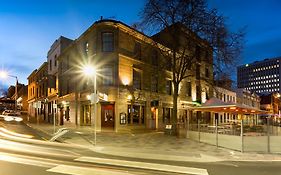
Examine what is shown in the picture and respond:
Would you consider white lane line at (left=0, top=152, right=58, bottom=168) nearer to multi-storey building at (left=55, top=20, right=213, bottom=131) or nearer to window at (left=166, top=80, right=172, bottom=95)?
multi-storey building at (left=55, top=20, right=213, bottom=131)

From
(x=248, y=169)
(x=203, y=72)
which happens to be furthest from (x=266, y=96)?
(x=248, y=169)

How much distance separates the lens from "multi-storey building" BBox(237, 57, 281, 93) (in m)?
168

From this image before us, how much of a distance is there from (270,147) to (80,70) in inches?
949

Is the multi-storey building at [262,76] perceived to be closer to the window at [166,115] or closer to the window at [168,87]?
the window at [168,87]

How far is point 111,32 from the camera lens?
3067 centimetres

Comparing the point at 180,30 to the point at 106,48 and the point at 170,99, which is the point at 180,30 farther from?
the point at 170,99

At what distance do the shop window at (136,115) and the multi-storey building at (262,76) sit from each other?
147814mm

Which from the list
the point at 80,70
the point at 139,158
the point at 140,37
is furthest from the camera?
the point at 80,70

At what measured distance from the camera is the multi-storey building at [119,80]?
30109 millimetres

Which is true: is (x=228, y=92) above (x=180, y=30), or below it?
below

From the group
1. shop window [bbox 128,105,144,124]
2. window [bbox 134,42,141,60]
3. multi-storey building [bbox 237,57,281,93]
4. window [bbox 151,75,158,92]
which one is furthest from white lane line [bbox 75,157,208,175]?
multi-storey building [bbox 237,57,281,93]

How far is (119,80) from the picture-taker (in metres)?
30.0

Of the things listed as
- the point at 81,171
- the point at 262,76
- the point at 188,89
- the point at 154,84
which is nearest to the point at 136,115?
the point at 154,84

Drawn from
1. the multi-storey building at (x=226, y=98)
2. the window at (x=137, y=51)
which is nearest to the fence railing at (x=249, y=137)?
the window at (x=137, y=51)
